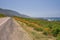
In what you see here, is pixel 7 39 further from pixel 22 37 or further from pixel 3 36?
pixel 22 37

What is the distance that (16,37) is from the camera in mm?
11984

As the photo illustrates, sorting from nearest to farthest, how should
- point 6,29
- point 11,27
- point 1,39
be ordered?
point 1,39 < point 6,29 < point 11,27

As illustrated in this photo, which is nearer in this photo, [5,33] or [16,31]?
[5,33]

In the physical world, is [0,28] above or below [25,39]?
above

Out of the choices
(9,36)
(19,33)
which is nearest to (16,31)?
(19,33)

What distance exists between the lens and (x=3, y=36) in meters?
10.9

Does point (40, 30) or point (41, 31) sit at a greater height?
point (40, 30)

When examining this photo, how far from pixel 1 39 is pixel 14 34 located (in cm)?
171

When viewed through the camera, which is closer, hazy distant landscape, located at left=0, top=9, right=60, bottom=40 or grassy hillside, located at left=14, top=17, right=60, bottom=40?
hazy distant landscape, located at left=0, top=9, right=60, bottom=40

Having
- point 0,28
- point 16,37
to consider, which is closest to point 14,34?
point 16,37

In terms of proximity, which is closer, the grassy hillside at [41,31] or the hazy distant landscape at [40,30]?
the hazy distant landscape at [40,30]

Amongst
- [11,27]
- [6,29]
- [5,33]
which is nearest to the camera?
[5,33]

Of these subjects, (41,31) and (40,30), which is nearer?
(41,31)

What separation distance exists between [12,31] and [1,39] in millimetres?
2011
